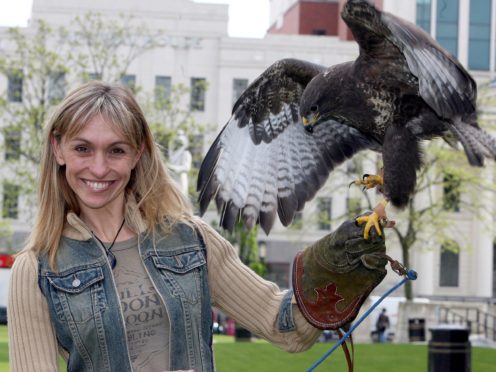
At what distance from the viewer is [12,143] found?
30203 millimetres

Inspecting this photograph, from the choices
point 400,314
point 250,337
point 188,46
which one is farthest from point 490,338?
point 188,46

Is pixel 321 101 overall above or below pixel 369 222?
above

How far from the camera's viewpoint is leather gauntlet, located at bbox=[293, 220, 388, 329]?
2.93 m

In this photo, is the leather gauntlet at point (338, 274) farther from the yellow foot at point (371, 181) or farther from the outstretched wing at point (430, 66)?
the outstretched wing at point (430, 66)

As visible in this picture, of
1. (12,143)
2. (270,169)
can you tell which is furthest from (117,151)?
(12,143)

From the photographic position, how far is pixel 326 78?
12.8ft

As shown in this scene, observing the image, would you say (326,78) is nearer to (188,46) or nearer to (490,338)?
(490,338)

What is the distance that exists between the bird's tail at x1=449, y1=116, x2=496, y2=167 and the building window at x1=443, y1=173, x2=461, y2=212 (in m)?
24.0

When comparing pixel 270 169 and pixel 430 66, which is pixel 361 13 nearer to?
pixel 430 66

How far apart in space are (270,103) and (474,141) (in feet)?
4.66

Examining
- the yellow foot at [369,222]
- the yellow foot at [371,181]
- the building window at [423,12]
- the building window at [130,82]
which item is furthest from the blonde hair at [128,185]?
the building window at [423,12]

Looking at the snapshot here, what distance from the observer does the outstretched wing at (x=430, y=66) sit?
331 centimetres

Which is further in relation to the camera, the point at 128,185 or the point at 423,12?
the point at 423,12

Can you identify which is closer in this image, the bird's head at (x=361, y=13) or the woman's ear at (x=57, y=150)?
the woman's ear at (x=57, y=150)
